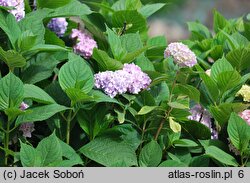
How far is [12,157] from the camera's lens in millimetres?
2318

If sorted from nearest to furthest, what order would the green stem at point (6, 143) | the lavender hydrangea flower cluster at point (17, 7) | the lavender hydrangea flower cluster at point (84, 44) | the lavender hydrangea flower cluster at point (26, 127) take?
1. the green stem at point (6, 143)
2. the lavender hydrangea flower cluster at point (26, 127)
3. the lavender hydrangea flower cluster at point (17, 7)
4. the lavender hydrangea flower cluster at point (84, 44)

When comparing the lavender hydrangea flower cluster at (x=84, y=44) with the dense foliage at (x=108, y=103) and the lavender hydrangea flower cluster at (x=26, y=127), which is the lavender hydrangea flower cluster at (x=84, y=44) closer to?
the dense foliage at (x=108, y=103)

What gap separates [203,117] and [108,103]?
416 mm

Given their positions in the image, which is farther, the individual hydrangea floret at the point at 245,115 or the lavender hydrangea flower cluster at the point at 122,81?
the individual hydrangea floret at the point at 245,115

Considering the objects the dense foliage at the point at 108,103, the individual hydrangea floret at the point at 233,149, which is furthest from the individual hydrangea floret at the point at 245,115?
the individual hydrangea floret at the point at 233,149

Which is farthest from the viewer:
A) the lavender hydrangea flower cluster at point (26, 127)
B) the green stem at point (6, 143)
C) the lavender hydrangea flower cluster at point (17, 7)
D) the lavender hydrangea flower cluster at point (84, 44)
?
the lavender hydrangea flower cluster at point (84, 44)

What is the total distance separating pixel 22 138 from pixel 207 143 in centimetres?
67

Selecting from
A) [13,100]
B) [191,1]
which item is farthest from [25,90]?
[191,1]

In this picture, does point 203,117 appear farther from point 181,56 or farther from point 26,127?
point 26,127

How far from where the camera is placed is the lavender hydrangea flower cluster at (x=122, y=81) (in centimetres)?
231

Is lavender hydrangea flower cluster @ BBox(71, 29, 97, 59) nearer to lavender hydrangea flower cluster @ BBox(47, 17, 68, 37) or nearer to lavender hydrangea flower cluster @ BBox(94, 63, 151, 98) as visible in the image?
lavender hydrangea flower cluster @ BBox(47, 17, 68, 37)

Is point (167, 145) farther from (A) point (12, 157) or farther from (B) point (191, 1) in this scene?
(B) point (191, 1)

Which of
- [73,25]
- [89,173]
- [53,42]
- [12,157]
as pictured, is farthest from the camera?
[73,25]

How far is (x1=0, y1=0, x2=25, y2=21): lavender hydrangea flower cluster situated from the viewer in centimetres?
246
